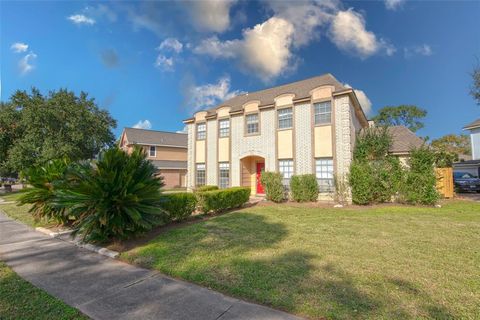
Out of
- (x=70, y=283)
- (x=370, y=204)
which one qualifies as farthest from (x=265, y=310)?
(x=370, y=204)

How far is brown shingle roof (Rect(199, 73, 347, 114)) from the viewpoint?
16.1 meters

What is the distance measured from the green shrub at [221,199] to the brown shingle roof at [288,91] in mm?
7032

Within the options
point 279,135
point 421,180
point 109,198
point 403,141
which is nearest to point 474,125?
point 403,141

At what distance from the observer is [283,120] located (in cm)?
1603

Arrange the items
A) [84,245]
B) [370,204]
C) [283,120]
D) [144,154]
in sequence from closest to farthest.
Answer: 1. [84,245]
2. [144,154]
3. [370,204]
4. [283,120]

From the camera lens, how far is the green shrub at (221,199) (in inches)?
404

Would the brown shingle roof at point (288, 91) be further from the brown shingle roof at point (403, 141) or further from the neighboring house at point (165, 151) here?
the neighboring house at point (165, 151)

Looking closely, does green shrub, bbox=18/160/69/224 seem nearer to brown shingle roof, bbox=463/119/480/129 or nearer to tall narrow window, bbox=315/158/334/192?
tall narrow window, bbox=315/158/334/192

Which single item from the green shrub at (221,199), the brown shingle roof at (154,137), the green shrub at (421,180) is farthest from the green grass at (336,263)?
the brown shingle roof at (154,137)

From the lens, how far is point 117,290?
406 centimetres

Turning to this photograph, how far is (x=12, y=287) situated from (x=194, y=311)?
128 inches

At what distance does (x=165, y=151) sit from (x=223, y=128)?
18.4 meters

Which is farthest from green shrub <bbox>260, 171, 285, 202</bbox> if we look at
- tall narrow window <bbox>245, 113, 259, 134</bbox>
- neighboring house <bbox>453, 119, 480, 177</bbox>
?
neighboring house <bbox>453, 119, 480, 177</bbox>

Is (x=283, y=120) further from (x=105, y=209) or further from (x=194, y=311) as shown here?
(x=194, y=311)
